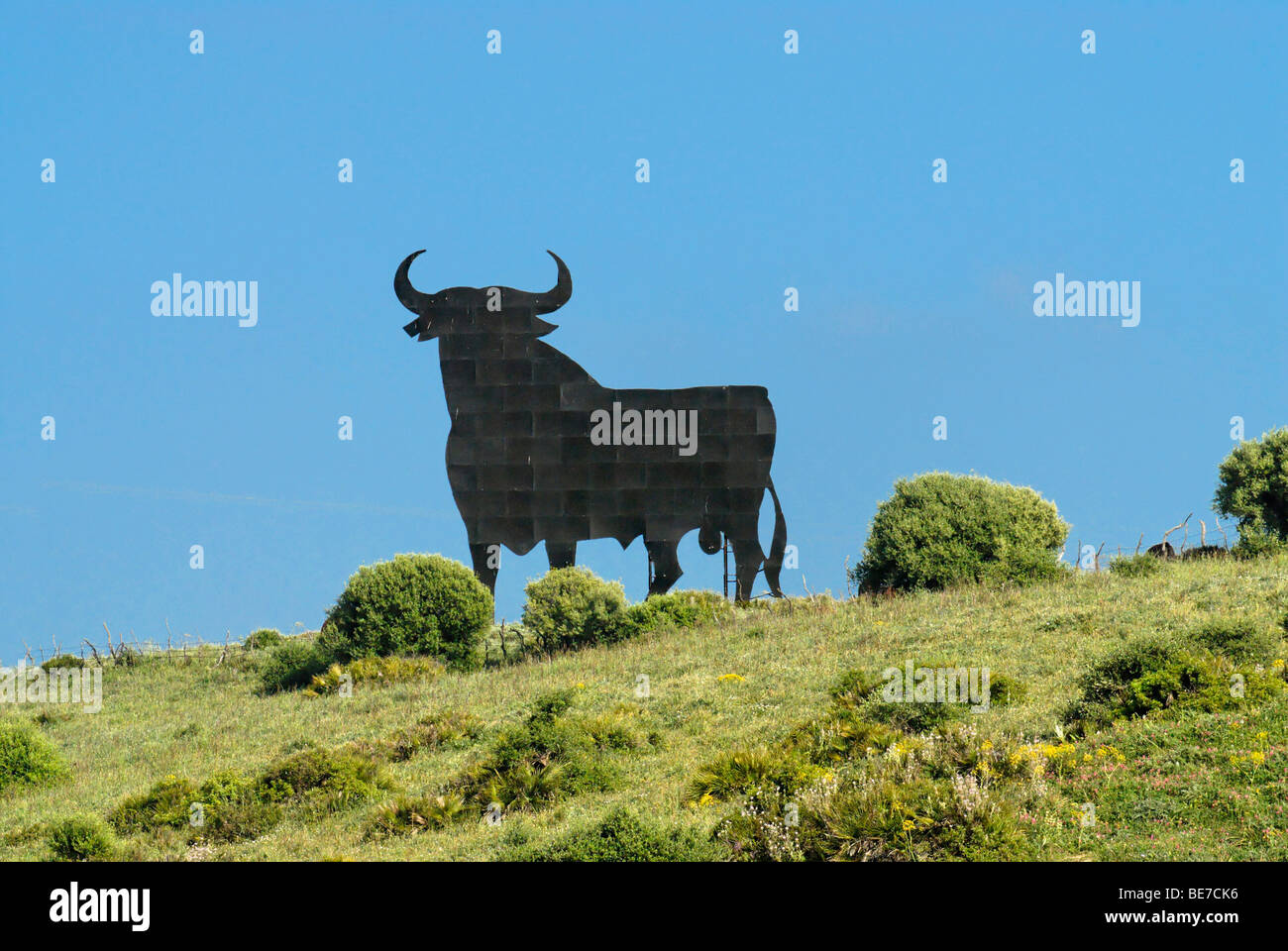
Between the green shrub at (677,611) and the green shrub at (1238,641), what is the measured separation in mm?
12475

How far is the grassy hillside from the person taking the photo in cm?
1118

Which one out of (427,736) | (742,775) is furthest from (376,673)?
(742,775)

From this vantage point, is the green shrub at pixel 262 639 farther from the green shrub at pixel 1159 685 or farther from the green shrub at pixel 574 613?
the green shrub at pixel 1159 685

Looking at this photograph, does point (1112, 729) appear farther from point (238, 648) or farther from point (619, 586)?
point (238, 648)

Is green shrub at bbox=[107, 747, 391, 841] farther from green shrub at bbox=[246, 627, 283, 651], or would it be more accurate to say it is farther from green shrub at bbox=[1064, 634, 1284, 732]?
green shrub at bbox=[246, 627, 283, 651]

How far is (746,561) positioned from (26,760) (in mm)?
15477

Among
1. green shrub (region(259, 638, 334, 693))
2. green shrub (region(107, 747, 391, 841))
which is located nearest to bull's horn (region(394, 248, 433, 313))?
green shrub (region(259, 638, 334, 693))

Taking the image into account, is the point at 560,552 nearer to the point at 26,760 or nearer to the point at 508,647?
the point at 508,647

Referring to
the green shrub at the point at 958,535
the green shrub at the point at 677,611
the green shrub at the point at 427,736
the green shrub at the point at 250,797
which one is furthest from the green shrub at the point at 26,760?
the green shrub at the point at 958,535

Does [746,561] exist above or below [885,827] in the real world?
above

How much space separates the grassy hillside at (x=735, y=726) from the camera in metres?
11.2

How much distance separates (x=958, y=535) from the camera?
26172 mm
